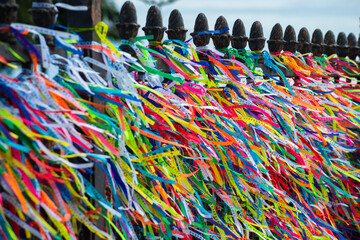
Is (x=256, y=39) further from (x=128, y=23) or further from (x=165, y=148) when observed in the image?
(x=165, y=148)

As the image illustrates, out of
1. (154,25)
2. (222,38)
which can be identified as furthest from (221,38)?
(154,25)

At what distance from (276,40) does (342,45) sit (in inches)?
61.8

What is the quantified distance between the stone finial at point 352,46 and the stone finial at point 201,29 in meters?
2.64

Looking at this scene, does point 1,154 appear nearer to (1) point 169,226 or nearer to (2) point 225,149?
(1) point 169,226

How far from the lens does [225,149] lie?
2.68m

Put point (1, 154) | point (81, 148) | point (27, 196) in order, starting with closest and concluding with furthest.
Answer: point (1, 154)
point (27, 196)
point (81, 148)

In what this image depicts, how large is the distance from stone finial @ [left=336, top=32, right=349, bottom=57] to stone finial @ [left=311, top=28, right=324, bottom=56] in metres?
0.55

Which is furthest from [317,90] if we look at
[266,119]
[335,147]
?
[266,119]

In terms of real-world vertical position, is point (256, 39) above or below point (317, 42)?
above

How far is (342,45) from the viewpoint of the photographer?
505 centimetres

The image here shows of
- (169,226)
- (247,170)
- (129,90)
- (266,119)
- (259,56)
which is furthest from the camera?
(259,56)

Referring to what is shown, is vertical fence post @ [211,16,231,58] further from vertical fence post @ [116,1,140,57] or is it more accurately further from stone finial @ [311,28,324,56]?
stone finial @ [311,28,324,56]

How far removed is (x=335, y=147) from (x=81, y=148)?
2277 millimetres

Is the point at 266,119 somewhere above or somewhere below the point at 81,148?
below
